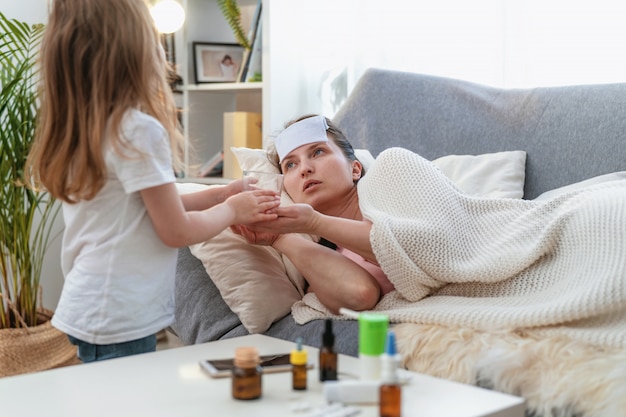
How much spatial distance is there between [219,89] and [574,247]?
6.92ft

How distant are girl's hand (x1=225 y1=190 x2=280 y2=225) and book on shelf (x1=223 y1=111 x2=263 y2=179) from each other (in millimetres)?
1592

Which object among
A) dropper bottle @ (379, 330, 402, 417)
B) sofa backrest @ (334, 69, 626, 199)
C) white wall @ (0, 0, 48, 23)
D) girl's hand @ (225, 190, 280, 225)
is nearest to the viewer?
dropper bottle @ (379, 330, 402, 417)

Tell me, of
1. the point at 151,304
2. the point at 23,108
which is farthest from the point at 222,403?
the point at 23,108

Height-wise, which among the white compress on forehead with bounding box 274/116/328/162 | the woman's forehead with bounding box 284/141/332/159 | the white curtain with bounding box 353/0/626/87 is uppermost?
the white curtain with bounding box 353/0/626/87

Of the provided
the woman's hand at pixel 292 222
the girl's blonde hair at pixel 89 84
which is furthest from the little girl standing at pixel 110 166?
the woman's hand at pixel 292 222

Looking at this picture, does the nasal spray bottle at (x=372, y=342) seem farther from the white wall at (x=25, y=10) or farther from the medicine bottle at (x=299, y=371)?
the white wall at (x=25, y=10)

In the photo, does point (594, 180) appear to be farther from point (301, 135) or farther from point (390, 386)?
point (390, 386)

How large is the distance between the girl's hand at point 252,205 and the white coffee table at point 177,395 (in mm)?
373

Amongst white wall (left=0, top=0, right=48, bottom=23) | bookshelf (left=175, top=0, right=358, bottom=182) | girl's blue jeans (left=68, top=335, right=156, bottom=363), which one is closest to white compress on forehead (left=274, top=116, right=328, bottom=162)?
girl's blue jeans (left=68, top=335, right=156, bottom=363)

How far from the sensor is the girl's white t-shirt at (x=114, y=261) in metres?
1.45

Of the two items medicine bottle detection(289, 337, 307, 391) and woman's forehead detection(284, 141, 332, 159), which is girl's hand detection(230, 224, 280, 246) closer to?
woman's forehead detection(284, 141, 332, 159)

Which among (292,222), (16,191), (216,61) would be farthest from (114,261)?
(216,61)

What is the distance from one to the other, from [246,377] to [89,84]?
65 cm

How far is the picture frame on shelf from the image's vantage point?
3.47 metres
